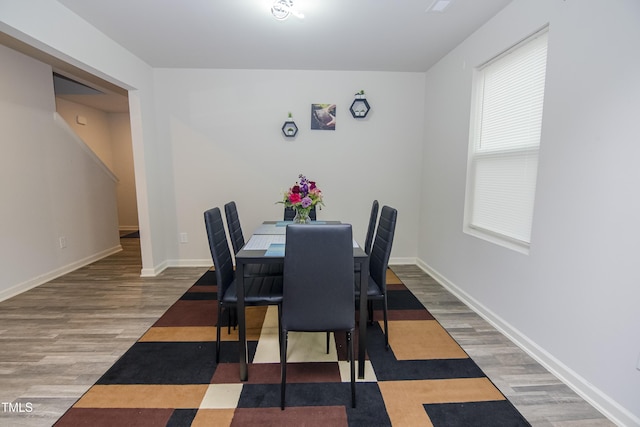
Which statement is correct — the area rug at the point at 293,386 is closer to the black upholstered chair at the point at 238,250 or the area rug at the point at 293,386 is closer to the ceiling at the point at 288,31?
the black upholstered chair at the point at 238,250

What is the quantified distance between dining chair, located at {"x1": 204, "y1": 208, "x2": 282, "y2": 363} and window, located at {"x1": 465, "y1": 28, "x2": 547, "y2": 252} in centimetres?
192

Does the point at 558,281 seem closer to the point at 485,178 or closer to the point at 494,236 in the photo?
the point at 494,236

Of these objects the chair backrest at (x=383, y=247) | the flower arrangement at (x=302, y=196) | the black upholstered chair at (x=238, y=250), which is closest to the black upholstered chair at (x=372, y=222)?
the chair backrest at (x=383, y=247)

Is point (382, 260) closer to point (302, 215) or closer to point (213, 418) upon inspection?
point (302, 215)

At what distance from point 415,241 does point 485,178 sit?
1.57m

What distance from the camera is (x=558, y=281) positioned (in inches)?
71.6

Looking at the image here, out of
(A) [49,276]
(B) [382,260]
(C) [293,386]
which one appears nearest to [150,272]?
(A) [49,276]

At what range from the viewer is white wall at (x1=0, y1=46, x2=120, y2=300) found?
293cm

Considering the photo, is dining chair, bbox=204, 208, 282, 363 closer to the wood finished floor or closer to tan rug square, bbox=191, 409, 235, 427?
tan rug square, bbox=191, 409, 235, 427

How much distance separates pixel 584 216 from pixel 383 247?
1173 millimetres

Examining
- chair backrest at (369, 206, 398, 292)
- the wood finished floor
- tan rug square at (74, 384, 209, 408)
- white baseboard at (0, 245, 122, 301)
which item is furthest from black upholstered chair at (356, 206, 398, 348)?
white baseboard at (0, 245, 122, 301)

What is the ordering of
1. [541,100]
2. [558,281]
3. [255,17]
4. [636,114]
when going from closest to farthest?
[636,114] < [558,281] < [541,100] < [255,17]

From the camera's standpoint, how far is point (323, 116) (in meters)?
3.74

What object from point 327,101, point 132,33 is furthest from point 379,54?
point 132,33
